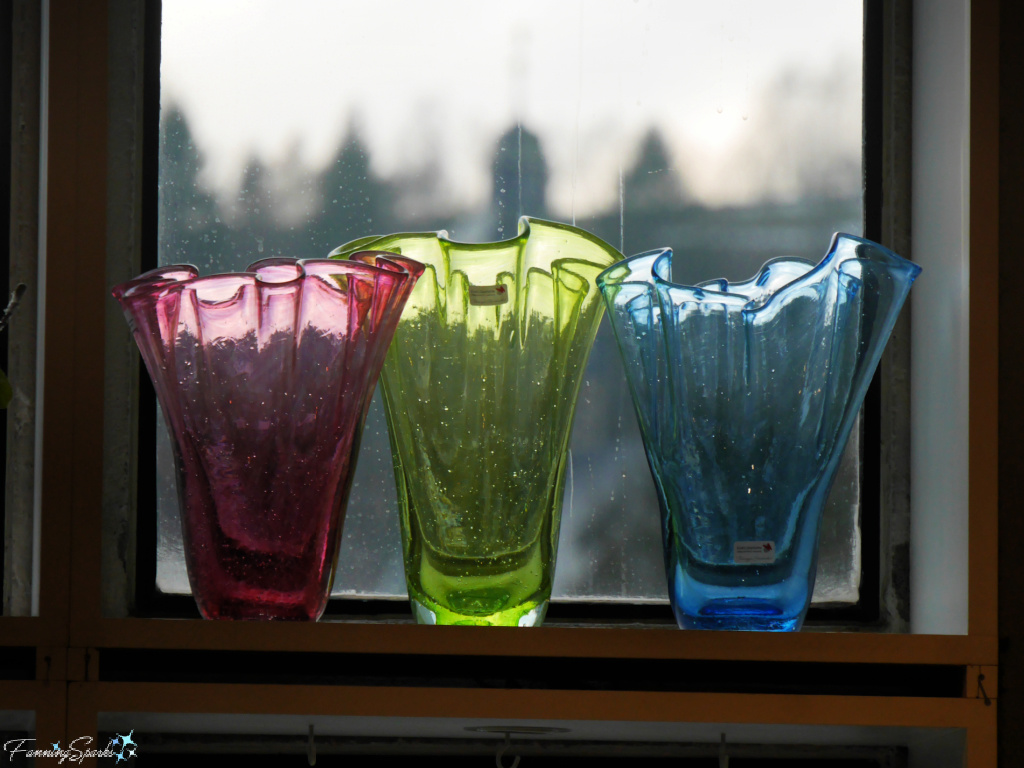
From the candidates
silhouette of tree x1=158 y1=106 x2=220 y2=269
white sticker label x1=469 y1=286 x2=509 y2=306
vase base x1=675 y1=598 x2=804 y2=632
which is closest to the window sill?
vase base x1=675 y1=598 x2=804 y2=632

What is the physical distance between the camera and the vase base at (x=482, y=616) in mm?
643

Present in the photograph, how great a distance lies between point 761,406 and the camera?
0.64 metres

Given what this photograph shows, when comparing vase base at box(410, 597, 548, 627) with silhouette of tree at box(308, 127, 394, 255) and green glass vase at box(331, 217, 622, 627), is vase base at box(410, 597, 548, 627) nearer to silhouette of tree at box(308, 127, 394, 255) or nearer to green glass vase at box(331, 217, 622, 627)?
green glass vase at box(331, 217, 622, 627)

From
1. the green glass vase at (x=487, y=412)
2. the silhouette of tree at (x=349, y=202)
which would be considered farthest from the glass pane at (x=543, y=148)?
the green glass vase at (x=487, y=412)

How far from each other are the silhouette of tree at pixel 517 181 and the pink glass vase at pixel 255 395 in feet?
0.94

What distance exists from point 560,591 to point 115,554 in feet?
1.37

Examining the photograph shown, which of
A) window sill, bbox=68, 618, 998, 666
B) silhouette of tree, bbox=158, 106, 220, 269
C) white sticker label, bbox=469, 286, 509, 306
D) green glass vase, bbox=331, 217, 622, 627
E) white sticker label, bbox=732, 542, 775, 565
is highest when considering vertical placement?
silhouette of tree, bbox=158, 106, 220, 269

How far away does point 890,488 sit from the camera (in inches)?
34.2

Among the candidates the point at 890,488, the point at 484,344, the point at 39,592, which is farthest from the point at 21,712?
the point at 890,488

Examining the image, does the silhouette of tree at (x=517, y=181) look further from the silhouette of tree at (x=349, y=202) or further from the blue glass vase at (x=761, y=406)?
the blue glass vase at (x=761, y=406)

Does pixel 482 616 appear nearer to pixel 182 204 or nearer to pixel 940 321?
pixel 940 321

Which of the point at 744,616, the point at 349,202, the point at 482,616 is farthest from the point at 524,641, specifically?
the point at 349,202

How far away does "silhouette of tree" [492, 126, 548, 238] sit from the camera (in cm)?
91

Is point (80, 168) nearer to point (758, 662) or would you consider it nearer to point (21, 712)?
point (21, 712)
